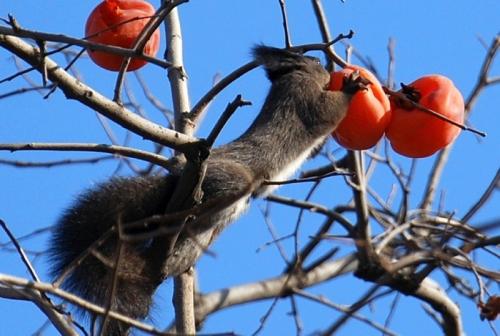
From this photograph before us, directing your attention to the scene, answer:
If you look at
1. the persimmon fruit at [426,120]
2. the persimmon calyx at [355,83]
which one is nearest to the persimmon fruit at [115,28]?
the persimmon calyx at [355,83]

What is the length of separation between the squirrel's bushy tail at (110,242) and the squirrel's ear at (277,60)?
79 centimetres

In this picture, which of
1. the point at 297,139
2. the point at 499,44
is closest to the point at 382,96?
the point at 297,139

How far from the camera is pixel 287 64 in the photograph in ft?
14.3

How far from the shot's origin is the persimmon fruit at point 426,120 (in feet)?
12.2

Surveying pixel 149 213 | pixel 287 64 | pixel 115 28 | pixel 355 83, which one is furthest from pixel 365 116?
pixel 115 28

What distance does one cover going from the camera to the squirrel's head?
14.1ft

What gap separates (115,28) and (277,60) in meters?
0.78

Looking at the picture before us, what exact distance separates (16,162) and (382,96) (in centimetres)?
141

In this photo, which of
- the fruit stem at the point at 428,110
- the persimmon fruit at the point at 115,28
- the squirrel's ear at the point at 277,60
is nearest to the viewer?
the fruit stem at the point at 428,110

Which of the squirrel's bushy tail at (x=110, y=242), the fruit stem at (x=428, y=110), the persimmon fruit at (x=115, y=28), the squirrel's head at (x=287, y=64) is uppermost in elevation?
the squirrel's head at (x=287, y=64)

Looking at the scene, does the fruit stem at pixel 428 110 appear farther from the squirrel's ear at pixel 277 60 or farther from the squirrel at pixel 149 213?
the squirrel's ear at pixel 277 60

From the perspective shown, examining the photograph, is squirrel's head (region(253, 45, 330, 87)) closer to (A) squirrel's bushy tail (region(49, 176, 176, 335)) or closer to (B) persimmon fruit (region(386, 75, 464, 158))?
(B) persimmon fruit (region(386, 75, 464, 158))

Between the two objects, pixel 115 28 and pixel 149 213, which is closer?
pixel 149 213

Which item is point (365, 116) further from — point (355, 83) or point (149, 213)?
point (149, 213)
